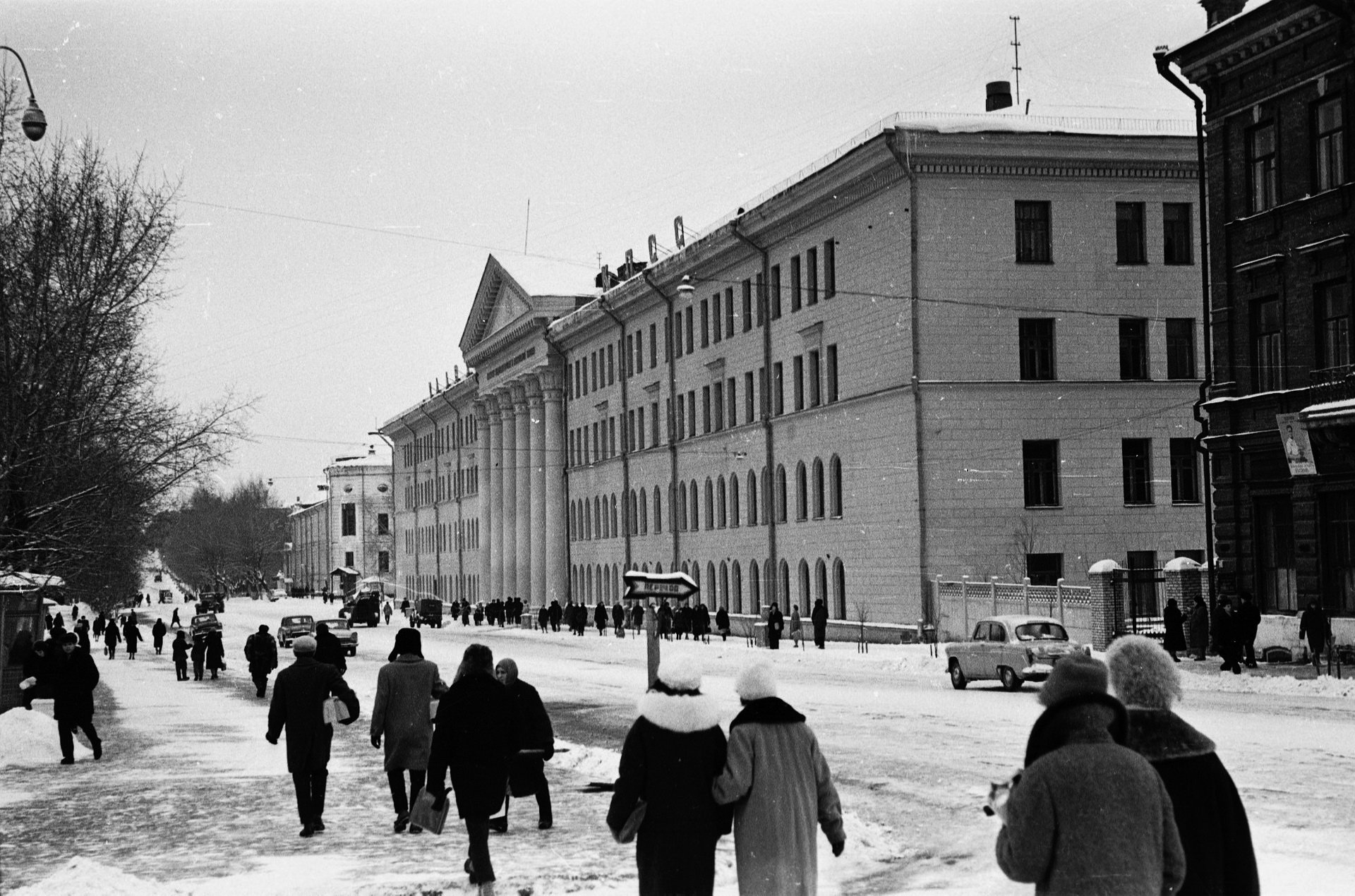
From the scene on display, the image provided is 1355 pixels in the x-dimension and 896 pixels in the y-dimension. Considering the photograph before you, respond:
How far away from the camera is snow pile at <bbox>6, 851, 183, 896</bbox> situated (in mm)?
10344

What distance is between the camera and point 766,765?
7.13 metres

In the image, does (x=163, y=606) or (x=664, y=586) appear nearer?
(x=664, y=586)

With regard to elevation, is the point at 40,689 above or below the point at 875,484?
below

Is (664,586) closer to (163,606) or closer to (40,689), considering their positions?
(40,689)

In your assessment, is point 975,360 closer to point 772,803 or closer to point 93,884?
point 93,884

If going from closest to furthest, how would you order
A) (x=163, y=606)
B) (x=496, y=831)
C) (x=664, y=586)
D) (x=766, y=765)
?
(x=766, y=765) < (x=496, y=831) < (x=664, y=586) < (x=163, y=606)

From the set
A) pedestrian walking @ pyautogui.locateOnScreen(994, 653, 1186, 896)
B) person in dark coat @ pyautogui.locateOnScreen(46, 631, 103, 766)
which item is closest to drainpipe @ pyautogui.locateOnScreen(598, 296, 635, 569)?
person in dark coat @ pyautogui.locateOnScreen(46, 631, 103, 766)

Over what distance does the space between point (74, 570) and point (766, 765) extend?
31.3 m

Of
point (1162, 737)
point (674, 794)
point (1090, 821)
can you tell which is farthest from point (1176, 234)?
point (1090, 821)

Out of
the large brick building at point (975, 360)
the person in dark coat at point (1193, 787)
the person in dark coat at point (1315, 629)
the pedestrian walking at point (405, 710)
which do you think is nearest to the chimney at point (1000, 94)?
the large brick building at point (975, 360)

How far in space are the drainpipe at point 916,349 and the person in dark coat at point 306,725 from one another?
3348cm

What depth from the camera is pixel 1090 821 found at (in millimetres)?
5312

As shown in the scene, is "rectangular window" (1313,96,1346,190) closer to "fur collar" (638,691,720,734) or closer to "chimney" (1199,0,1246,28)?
"chimney" (1199,0,1246,28)

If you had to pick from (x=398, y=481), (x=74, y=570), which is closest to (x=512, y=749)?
(x=74, y=570)
